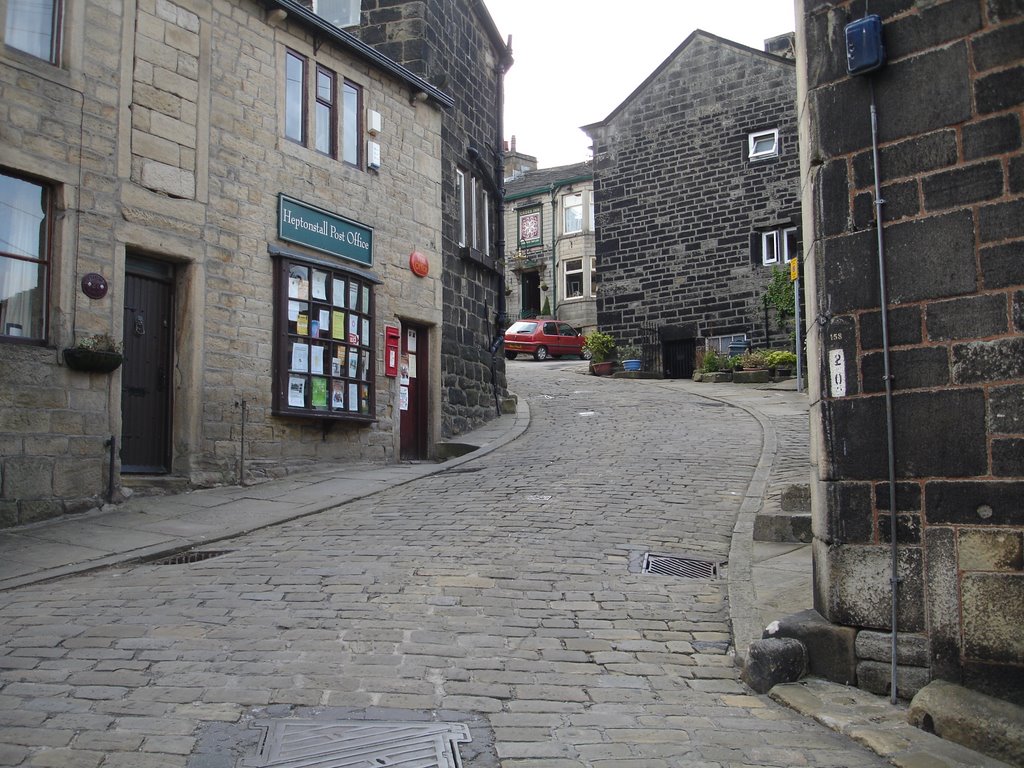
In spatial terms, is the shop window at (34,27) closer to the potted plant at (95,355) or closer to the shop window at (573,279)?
the potted plant at (95,355)

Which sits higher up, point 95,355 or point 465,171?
point 465,171

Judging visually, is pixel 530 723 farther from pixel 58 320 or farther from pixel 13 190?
pixel 13 190

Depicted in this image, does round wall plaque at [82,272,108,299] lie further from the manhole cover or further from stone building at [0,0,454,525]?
the manhole cover

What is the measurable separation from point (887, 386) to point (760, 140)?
23403mm

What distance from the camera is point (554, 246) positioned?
43.9 meters

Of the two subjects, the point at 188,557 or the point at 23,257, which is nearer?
the point at 188,557

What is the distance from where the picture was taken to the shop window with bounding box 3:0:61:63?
358 inches

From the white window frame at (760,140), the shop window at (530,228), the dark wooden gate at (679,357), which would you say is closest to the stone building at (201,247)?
the dark wooden gate at (679,357)

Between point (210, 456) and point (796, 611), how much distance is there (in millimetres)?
7586

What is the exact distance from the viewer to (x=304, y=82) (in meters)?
12.9

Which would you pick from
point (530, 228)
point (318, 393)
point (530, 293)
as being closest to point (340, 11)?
point (318, 393)

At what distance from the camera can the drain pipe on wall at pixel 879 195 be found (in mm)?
4797

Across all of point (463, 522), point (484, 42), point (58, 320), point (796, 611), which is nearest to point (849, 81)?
point (796, 611)

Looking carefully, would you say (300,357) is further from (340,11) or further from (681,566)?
(340,11)
